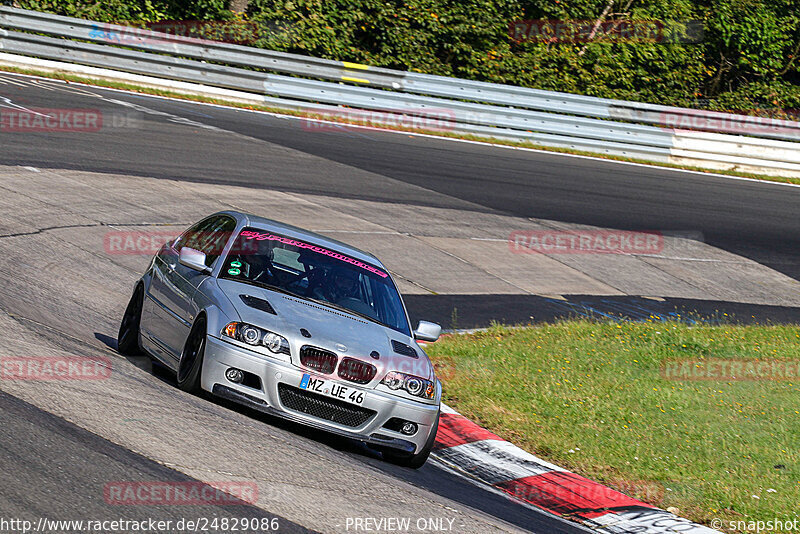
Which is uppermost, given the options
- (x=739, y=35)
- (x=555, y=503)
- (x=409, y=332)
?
(x=739, y=35)

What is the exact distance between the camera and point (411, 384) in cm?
731

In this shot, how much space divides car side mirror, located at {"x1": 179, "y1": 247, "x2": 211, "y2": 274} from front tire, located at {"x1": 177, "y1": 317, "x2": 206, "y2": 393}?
62 cm

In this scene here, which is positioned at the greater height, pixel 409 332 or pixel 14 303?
pixel 409 332

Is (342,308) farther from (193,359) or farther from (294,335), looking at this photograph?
(193,359)

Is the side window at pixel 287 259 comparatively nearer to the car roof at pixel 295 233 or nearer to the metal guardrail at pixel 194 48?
the car roof at pixel 295 233

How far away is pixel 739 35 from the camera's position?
108 ft

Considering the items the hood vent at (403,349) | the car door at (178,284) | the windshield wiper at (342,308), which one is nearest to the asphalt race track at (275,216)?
the car door at (178,284)

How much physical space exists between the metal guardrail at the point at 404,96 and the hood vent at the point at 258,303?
17287 millimetres

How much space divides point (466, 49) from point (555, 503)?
22845 millimetres

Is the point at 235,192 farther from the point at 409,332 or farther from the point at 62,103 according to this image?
the point at 409,332

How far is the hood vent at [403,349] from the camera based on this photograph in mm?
7516

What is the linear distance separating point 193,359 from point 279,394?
0.74m

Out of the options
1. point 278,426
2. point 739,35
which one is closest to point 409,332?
point 278,426

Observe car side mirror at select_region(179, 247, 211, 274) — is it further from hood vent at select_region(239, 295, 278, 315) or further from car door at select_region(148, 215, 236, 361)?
hood vent at select_region(239, 295, 278, 315)
